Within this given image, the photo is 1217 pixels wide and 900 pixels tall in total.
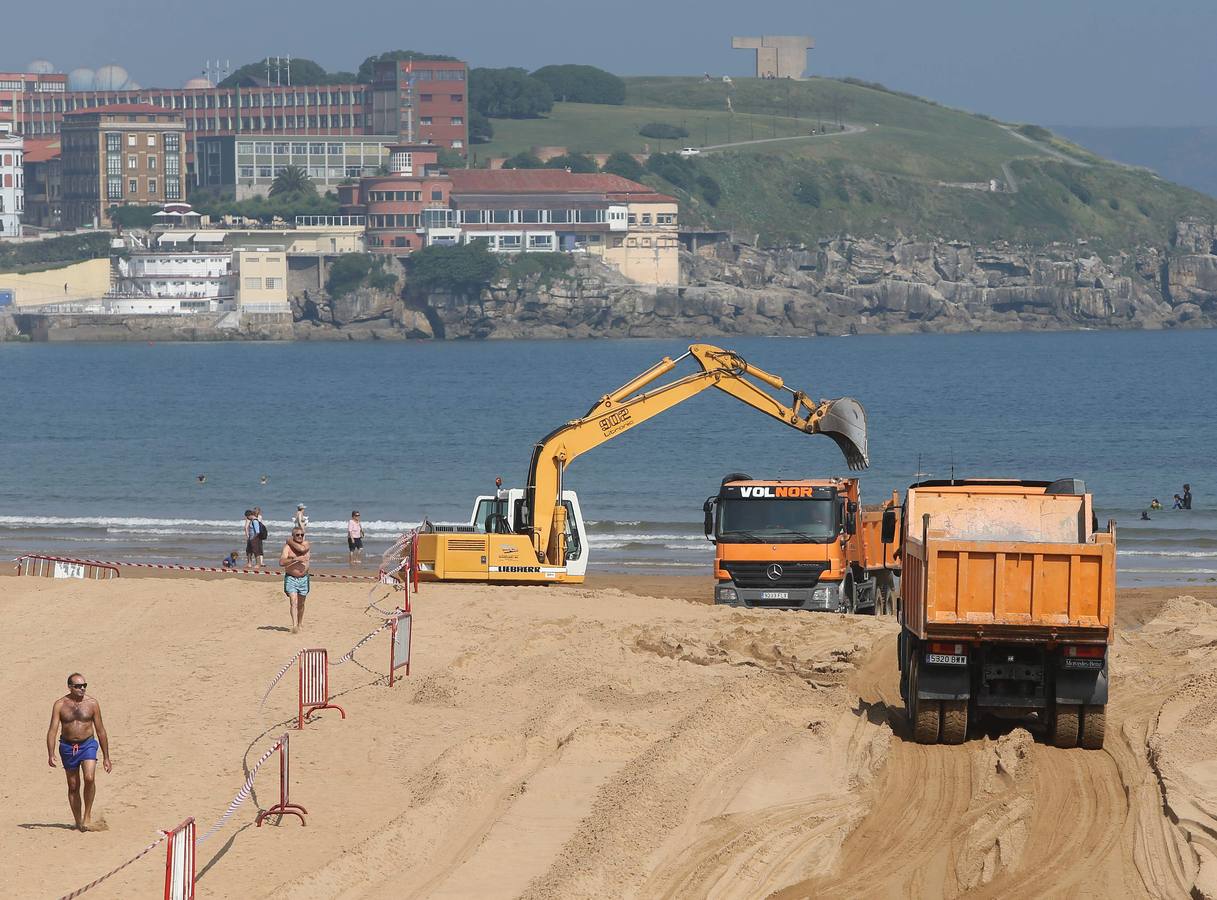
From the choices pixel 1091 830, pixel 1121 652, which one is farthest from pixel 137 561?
pixel 1091 830

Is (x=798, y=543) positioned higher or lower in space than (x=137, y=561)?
higher

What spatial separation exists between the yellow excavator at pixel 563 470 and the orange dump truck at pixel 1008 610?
11.0 m

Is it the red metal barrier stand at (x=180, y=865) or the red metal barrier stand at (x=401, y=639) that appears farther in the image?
the red metal barrier stand at (x=401, y=639)

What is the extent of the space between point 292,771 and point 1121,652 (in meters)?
13.5

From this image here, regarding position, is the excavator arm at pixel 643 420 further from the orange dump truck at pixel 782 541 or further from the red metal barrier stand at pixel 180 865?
the red metal barrier stand at pixel 180 865

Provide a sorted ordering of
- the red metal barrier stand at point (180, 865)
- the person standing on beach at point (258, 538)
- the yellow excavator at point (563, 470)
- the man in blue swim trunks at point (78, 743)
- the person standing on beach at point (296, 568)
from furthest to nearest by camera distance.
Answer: the person standing on beach at point (258, 538) < the yellow excavator at point (563, 470) < the person standing on beach at point (296, 568) < the man in blue swim trunks at point (78, 743) < the red metal barrier stand at point (180, 865)

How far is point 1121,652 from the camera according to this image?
26.4 m

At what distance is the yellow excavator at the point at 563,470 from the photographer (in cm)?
3075

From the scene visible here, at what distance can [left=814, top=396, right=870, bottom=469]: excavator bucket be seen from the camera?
100.0 feet

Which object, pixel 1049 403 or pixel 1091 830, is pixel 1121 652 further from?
pixel 1049 403

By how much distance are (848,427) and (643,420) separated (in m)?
3.54

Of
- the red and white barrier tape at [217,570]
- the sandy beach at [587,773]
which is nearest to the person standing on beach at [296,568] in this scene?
the sandy beach at [587,773]

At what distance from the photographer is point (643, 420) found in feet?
103

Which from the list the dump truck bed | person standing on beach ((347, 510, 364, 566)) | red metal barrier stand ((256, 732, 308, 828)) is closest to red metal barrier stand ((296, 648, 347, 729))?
red metal barrier stand ((256, 732, 308, 828))
